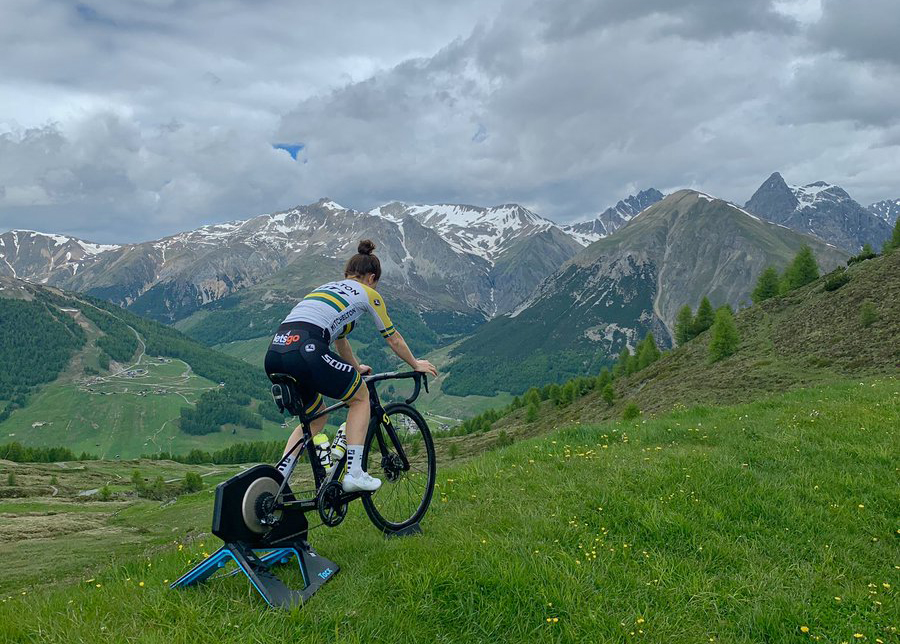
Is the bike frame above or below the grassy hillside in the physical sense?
above

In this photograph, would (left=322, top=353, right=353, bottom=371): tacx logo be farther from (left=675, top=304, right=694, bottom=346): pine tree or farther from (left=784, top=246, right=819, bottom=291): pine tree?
(left=675, top=304, right=694, bottom=346): pine tree

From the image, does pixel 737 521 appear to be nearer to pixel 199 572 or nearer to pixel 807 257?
pixel 199 572

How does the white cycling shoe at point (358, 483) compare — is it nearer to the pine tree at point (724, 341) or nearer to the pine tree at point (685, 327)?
the pine tree at point (724, 341)

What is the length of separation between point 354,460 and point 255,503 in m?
1.53

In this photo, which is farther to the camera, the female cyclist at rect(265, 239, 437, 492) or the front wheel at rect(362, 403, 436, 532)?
the front wheel at rect(362, 403, 436, 532)

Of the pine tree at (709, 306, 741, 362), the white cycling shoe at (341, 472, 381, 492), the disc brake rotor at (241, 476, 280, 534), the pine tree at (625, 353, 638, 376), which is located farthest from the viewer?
the pine tree at (625, 353, 638, 376)

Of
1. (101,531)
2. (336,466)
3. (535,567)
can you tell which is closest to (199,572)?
(336,466)

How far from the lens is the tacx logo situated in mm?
7641

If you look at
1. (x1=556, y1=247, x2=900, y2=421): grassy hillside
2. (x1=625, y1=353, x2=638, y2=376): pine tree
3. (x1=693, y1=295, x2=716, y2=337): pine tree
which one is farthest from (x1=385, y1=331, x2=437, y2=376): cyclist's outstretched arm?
(x1=693, y1=295, x2=716, y2=337): pine tree

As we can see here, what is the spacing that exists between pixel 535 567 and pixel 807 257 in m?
109

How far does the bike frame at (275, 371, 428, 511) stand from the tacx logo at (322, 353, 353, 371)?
1.63ft

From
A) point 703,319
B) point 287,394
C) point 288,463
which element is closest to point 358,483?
point 288,463

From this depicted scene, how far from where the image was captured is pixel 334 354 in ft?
25.9

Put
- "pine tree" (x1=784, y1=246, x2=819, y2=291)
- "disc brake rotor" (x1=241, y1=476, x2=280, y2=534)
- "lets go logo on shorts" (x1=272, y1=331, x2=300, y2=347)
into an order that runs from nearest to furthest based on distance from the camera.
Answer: "disc brake rotor" (x1=241, y1=476, x2=280, y2=534) < "lets go logo on shorts" (x1=272, y1=331, x2=300, y2=347) < "pine tree" (x1=784, y1=246, x2=819, y2=291)
